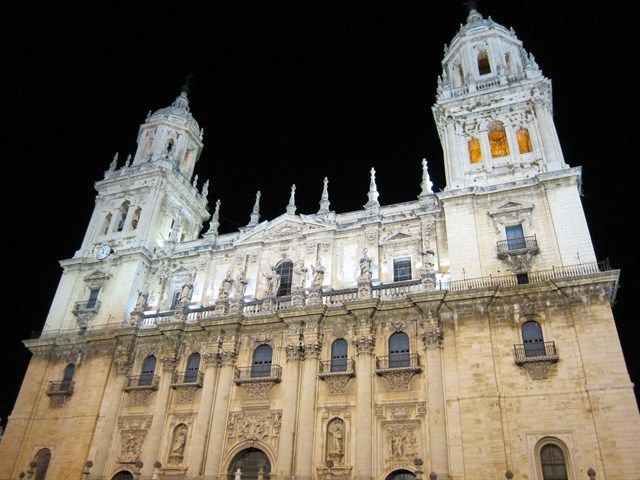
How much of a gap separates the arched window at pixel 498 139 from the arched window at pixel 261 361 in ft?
57.4

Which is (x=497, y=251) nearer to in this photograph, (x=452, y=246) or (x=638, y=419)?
(x=452, y=246)

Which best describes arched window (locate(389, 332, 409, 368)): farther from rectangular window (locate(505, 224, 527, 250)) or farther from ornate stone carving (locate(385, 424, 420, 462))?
rectangular window (locate(505, 224, 527, 250))

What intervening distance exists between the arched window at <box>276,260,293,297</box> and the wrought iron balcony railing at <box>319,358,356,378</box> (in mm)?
5692

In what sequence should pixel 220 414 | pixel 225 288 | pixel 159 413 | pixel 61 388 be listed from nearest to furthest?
pixel 220 414
pixel 159 413
pixel 225 288
pixel 61 388

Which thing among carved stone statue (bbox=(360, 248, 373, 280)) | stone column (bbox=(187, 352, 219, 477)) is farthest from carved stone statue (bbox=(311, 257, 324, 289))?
stone column (bbox=(187, 352, 219, 477))

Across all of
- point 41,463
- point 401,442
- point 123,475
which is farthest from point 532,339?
point 41,463

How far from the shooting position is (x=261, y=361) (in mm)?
28828

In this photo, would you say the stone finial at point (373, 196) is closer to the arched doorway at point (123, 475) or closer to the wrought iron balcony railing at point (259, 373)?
the wrought iron balcony railing at point (259, 373)

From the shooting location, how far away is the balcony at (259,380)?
27.4m

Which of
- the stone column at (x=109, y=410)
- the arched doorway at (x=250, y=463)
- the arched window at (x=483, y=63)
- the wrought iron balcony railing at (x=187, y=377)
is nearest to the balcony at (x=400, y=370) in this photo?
the arched doorway at (x=250, y=463)

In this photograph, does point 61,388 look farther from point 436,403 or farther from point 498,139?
point 498,139

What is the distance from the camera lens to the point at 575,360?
2253 centimetres

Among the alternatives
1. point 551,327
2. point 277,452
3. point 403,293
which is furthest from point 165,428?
point 551,327

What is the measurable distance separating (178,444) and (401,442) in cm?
1204
